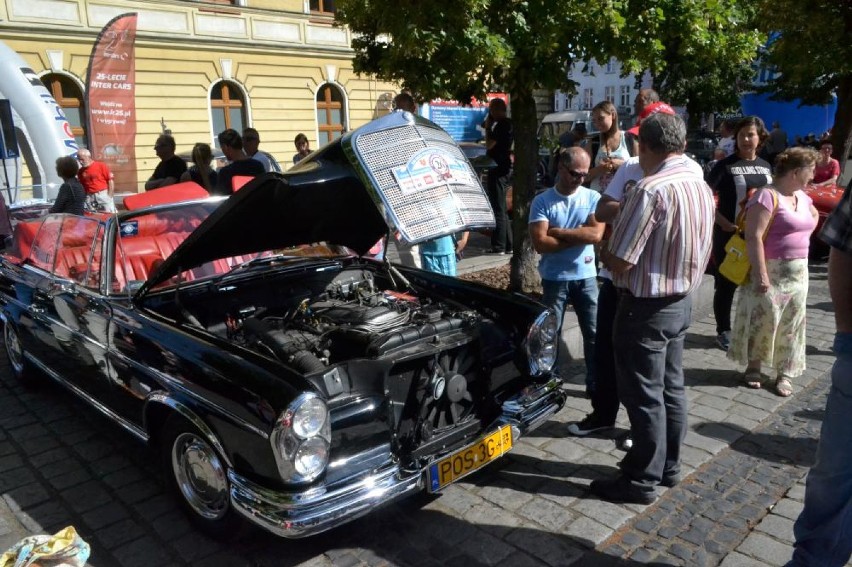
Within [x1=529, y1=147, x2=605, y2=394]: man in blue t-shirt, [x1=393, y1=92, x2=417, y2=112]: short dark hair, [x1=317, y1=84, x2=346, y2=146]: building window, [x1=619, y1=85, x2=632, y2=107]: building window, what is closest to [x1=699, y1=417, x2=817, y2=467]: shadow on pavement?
[x1=529, y1=147, x2=605, y2=394]: man in blue t-shirt

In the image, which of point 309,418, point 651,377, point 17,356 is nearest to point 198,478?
point 309,418

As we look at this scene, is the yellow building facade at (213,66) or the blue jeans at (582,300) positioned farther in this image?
the yellow building facade at (213,66)

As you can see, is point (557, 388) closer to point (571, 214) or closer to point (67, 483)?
point (571, 214)

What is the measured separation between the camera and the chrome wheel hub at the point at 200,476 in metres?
3.10

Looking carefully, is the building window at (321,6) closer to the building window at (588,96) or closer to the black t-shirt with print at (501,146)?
the black t-shirt with print at (501,146)

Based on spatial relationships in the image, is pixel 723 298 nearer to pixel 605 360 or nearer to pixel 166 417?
pixel 605 360

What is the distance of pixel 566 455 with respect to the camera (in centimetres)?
401

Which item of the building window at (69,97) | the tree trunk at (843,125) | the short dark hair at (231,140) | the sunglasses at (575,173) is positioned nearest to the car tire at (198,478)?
the sunglasses at (575,173)

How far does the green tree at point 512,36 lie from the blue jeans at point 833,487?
349cm

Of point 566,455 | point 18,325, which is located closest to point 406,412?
point 566,455

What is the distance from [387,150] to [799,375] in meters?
3.63

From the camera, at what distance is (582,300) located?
446 centimetres

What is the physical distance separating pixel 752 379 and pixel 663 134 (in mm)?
2653

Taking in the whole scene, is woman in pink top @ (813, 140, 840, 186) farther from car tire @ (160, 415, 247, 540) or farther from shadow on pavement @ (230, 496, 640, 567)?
car tire @ (160, 415, 247, 540)
